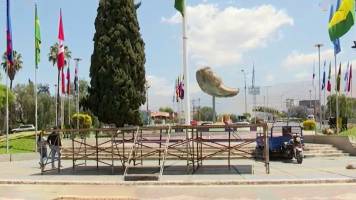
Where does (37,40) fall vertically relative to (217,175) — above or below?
above

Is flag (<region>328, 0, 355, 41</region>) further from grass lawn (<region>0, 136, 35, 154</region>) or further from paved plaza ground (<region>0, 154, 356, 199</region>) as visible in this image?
grass lawn (<region>0, 136, 35, 154</region>)

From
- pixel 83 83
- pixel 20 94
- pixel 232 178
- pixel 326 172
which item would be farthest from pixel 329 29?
pixel 83 83

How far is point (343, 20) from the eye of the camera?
21375 millimetres

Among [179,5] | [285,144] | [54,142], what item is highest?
[179,5]

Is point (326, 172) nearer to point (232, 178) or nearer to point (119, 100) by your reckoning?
point (232, 178)

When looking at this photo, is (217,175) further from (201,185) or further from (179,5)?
(179,5)

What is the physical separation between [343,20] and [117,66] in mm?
28539

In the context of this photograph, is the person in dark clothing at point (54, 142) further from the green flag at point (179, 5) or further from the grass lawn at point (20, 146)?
the grass lawn at point (20, 146)

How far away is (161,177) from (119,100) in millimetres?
29485

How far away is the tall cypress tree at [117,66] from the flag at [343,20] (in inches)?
1070

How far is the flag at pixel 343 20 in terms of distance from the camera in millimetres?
20875

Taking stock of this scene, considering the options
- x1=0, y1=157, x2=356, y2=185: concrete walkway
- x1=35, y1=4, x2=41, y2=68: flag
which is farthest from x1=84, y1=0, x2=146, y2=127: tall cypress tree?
x1=0, y1=157, x2=356, y2=185: concrete walkway

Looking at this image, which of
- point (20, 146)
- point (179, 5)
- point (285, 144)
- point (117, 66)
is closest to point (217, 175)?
point (285, 144)

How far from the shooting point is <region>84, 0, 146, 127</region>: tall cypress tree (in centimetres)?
4672
